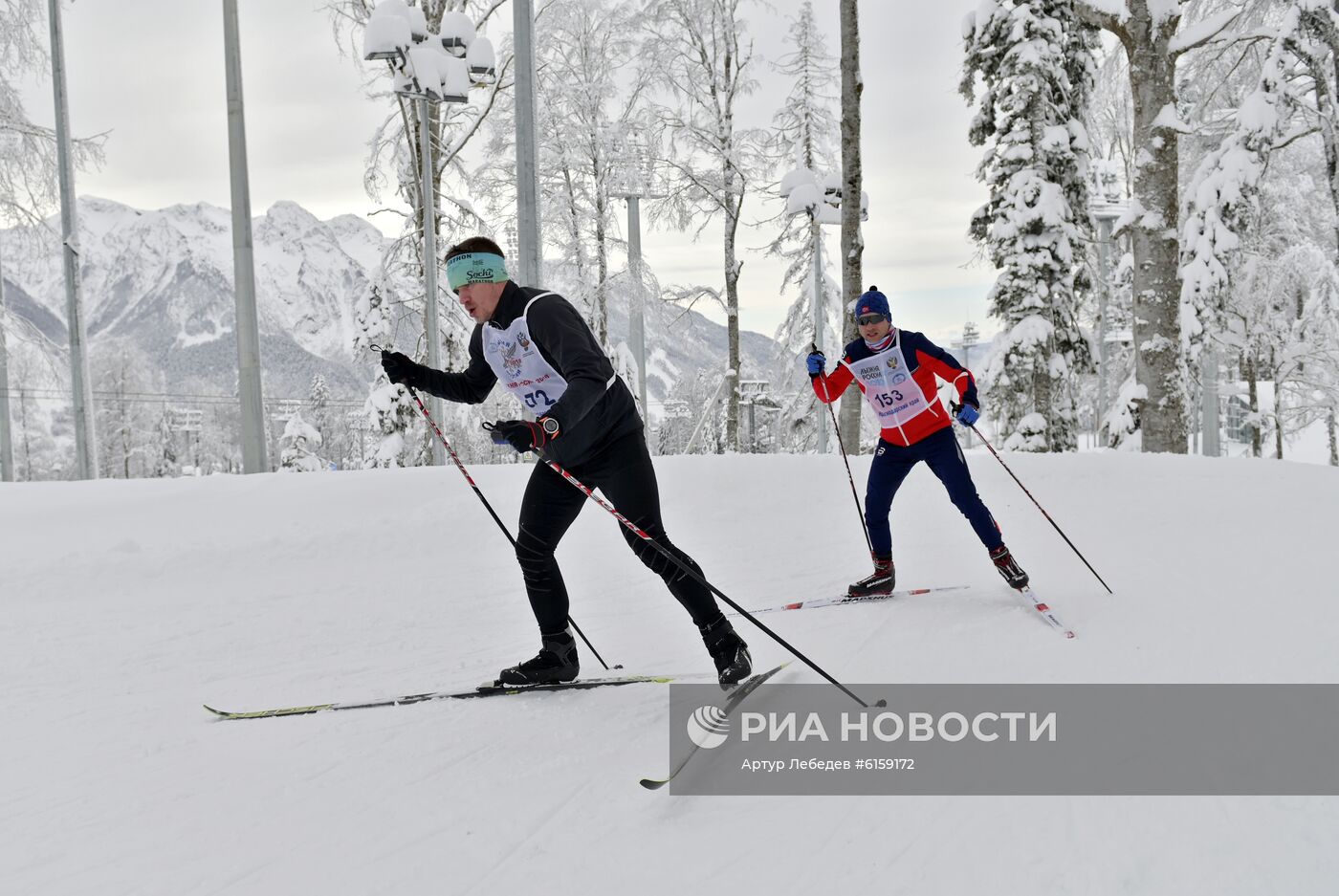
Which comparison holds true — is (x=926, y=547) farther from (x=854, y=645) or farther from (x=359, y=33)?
(x=359, y=33)

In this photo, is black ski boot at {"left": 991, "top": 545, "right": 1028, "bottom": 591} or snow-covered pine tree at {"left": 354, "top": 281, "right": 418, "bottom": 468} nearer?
black ski boot at {"left": 991, "top": 545, "right": 1028, "bottom": 591}

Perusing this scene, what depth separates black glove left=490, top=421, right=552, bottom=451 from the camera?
9.90 feet

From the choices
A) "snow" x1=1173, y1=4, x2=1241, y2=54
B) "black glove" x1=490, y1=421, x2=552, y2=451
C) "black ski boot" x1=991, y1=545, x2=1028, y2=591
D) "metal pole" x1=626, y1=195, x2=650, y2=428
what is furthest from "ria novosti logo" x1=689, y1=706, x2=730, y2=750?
"metal pole" x1=626, y1=195, x2=650, y2=428

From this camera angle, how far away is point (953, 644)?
164 inches

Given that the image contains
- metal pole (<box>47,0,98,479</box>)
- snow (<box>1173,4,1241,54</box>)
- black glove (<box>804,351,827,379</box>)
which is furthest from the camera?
metal pole (<box>47,0,98,479</box>)

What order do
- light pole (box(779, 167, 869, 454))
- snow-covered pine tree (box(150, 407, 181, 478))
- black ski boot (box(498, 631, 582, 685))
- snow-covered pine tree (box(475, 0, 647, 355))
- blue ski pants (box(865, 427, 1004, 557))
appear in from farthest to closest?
snow-covered pine tree (box(150, 407, 181, 478)), snow-covered pine tree (box(475, 0, 647, 355)), light pole (box(779, 167, 869, 454)), blue ski pants (box(865, 427, 1004, 557)), black ski boot (box(498, 631, 582, 685))

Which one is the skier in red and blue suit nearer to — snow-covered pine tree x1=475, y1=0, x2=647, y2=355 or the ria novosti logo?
the ria novosti logo

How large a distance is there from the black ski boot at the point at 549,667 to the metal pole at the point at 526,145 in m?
4.89

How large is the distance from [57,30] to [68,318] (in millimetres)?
4257

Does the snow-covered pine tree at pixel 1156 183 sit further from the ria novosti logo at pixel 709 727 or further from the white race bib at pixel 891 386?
the ria novosti logo at pixel 709 727

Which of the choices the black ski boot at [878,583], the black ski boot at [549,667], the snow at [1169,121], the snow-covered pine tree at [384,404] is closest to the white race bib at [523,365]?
the black ski boot at [549,667]

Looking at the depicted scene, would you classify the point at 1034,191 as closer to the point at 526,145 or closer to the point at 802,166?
the point at 802,166

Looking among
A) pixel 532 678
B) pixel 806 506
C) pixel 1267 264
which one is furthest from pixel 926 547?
pixel 1267 264

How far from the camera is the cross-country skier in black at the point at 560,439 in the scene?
131 inches
